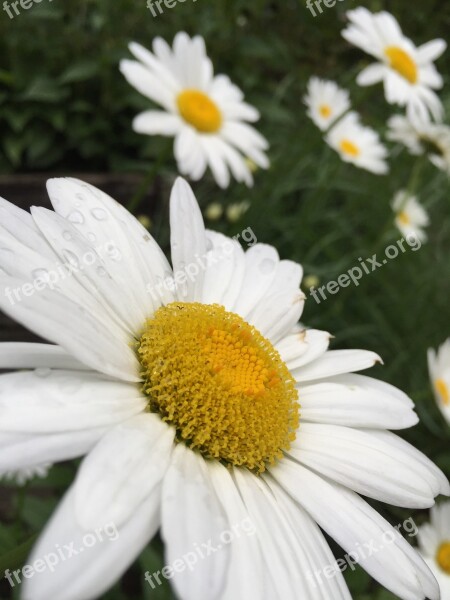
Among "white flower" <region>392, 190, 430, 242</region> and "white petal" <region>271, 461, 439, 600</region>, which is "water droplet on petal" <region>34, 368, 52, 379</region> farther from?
"white flower" <region>392, 190, 430, 242</region>

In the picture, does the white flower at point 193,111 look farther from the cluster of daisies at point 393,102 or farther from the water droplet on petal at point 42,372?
the water droplet on petal at point 42,372

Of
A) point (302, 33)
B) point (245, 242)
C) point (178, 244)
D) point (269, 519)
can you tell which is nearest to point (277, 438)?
point (269, 519)

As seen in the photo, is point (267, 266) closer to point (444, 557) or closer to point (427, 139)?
point (444, 557)

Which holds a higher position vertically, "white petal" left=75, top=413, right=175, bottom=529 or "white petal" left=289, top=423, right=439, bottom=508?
"white petal" left=75, top=413, right=175, bottom=529

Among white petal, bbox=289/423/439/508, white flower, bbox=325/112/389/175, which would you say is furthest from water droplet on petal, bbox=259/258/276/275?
white flower, bbox=325/112/389/175

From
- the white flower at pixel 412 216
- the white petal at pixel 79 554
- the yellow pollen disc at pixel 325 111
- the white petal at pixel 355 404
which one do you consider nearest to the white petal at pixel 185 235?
the white petal at pixel 355 404
